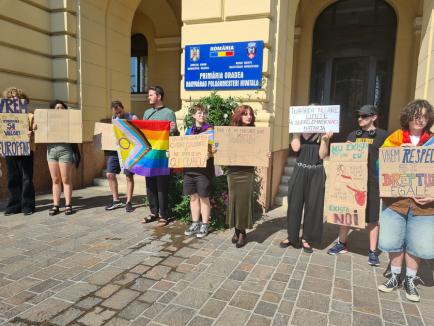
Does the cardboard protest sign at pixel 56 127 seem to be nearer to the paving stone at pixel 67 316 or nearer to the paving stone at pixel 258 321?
the paving stone at pixel 67 316

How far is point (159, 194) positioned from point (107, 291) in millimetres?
2163

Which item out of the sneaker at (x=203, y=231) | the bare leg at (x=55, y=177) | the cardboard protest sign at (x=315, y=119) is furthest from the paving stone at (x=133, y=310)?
the bare leg at (x=55, y=177)

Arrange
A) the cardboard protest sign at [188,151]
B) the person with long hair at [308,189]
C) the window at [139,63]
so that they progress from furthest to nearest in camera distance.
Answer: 1. the window at [139,63]
2. the cardboard protest sign at [188,151]
3. the person with long hair at [308,189]

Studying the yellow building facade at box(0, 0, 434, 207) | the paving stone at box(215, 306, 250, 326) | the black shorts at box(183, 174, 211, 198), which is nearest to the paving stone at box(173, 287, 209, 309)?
the paving stone at box(215, 306, 250, 326)

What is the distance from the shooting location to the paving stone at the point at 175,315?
261 cm

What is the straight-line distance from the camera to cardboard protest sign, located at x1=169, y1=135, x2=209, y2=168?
4336 mm

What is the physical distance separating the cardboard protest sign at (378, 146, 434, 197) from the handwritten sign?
523cm

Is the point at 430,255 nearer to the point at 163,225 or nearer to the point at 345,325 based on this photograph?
the point at 345,325

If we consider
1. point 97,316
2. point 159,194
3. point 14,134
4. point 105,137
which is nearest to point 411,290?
point 97,316

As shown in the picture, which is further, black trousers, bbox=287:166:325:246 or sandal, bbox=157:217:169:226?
sandal, bbox=157:217:169:226

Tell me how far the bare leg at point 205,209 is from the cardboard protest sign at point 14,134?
3.02 m

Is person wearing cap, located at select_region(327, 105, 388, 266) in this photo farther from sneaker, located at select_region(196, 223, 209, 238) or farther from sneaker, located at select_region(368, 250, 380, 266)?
sneaker, located at select_region(196, 223, 209, 238)

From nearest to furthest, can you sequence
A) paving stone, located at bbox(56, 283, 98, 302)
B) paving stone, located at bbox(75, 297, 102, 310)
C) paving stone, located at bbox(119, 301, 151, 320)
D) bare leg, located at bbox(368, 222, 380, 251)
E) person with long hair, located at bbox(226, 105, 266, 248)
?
paving stone, located at bbox(119, 301, 151, 320) < paving stone, located at bbox(75, 297, 102, 310) < paving stone, located at bbox(56, 283, 98, 302) < bare leg, located at bbox(368, 222, 380, 251) < person with long hair, located at bbox(226, 105, 266, 248)

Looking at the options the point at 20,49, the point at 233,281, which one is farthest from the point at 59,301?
the point at 20,49
